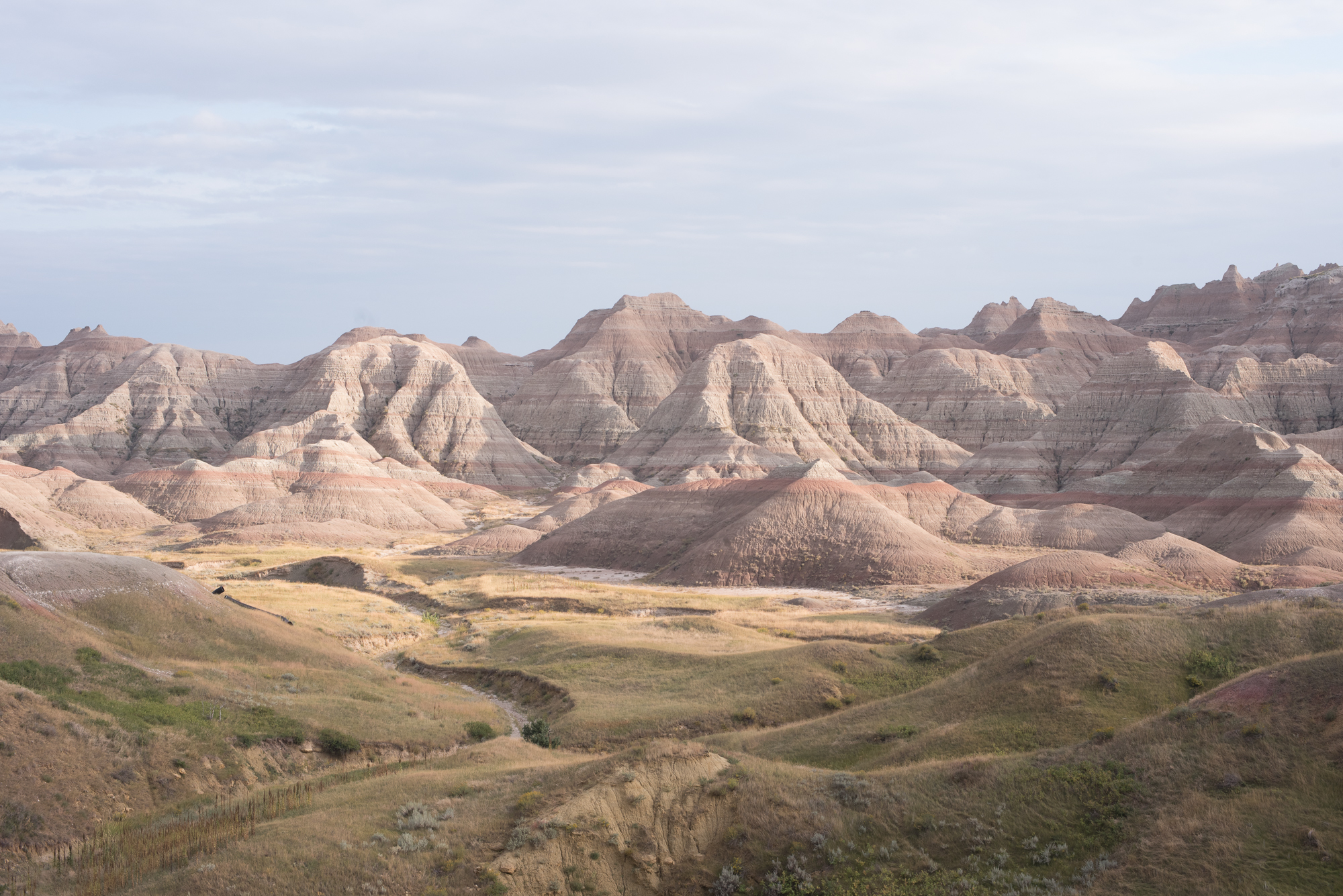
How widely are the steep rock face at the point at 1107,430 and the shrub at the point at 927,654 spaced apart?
10336 centimetres

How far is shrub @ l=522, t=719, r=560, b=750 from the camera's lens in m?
31.6

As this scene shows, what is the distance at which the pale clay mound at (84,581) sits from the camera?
3256 cm

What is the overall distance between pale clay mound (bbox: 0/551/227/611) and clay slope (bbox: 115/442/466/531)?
8620 cm

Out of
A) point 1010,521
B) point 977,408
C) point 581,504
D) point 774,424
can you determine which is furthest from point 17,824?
point 977,408

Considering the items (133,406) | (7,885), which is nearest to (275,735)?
(7,885)

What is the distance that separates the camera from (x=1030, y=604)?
55875mm

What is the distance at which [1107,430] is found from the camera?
152m

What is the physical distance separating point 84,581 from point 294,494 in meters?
99.8

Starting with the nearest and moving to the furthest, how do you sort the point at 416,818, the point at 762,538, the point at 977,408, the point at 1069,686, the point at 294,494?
the point at 416,818, the point at 1069,686, the point at 762,538, the point at 294,494, the point at 977,408

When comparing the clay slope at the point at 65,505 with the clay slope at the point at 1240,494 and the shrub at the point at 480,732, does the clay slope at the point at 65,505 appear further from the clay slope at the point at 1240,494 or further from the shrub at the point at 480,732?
the clay slope at the point at 1240,494

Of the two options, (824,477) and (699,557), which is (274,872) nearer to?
(699,557)

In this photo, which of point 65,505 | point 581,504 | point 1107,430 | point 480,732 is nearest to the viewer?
point 480,732

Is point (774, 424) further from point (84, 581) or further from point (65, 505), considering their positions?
point (84, 581)

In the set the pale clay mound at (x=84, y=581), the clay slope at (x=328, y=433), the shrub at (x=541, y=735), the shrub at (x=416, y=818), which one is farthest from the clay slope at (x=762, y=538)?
the clay slope at (x=328, y=433)
